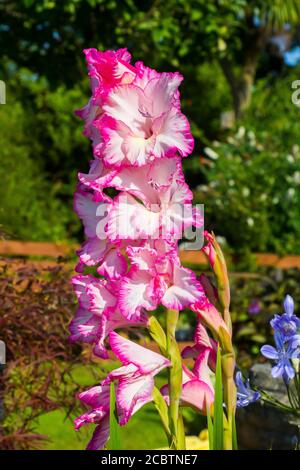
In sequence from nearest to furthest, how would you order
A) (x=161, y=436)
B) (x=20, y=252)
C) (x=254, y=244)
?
(x=161, y=436), (x=20, y=252), (x=254, y=244)

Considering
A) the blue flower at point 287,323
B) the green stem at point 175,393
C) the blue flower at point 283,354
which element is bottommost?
the green stem at point 175,393

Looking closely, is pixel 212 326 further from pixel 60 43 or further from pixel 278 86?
pixel 278 86

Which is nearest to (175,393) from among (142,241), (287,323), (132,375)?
(132,375)

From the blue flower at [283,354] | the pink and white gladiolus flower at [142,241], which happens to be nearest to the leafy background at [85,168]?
the blue flower at [283,354]

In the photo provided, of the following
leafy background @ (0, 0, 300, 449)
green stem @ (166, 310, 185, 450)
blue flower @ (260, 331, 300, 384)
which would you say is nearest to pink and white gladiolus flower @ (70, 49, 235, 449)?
green stem @ (166, 310, 185, 450)

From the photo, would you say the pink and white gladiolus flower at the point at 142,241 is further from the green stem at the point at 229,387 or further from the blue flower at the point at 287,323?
the blue flower at the point at 287,323

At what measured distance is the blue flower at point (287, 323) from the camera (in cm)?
146

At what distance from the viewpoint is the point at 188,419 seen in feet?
17.4

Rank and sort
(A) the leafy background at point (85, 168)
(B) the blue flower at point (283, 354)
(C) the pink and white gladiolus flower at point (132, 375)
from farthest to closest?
1. (A) the leafy background at point (85, 168)
2. (B) the blue flower at point (283, 354)
3. (C) the pink and white gladiolus flower at point (132, 375)

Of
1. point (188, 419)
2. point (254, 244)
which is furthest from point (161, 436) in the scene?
point (254, 244)

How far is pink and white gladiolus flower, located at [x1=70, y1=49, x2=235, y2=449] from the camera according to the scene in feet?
3.92

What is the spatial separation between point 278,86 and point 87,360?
18.7 m

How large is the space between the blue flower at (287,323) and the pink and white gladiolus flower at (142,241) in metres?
0.24

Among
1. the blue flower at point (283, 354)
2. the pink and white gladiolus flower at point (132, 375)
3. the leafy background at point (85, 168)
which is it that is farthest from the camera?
the leafy background at point (85, 168)
